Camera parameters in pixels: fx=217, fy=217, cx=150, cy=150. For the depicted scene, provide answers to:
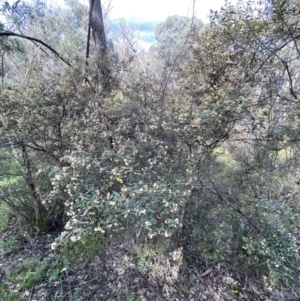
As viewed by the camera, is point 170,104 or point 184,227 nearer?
point 184,227

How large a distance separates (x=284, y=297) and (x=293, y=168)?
1361mm

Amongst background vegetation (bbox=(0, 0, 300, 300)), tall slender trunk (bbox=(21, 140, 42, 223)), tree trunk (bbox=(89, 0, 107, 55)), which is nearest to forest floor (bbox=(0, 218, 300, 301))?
background vegetation (bbox=(0, 0, 300, 300))

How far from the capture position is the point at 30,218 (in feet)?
7.79

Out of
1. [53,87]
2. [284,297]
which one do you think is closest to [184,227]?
[284,297]

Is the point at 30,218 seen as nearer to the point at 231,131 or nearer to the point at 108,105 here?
the point at 108,105

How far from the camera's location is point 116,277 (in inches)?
76.7

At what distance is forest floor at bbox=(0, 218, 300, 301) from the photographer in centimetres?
182

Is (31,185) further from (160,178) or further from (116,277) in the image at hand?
(160,178)

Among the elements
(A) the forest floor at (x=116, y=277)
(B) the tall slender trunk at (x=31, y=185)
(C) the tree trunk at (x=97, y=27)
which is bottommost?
(A) the forest floor at (x=116, y=277)

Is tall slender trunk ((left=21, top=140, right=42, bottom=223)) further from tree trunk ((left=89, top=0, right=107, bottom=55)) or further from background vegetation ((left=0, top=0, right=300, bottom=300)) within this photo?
tree trunk ((left=89, top=0, right=107, bottom=55))

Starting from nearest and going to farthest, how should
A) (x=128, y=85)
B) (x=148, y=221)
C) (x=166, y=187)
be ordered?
(x=148, y=221) → (x=166, y=187) → (x=128, y=85)

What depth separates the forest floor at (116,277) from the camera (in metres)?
1.82

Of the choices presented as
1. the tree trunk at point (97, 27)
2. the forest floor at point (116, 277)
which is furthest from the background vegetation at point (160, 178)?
the tree trunk at point (97, 27)

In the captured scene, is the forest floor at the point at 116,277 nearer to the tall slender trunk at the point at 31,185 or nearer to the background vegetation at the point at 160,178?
the background vegetation at the point at 160,178
